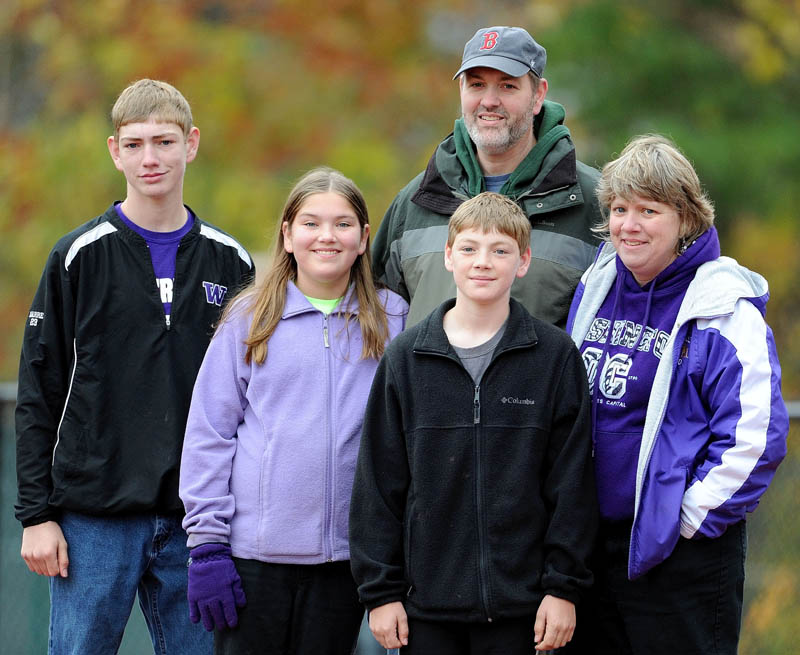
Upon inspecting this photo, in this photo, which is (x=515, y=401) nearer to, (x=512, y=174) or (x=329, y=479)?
(x=329, y=479)

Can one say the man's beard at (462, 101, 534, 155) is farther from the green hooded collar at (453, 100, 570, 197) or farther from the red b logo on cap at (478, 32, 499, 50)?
the red b logo on cap at (478, 32, 499, 50)

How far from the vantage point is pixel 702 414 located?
3.21 metres

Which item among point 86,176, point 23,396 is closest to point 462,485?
point 23,396

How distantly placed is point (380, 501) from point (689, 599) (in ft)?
3.06

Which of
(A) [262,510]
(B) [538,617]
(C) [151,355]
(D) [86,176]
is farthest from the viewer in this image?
(D) [86,176]

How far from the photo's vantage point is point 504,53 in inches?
149

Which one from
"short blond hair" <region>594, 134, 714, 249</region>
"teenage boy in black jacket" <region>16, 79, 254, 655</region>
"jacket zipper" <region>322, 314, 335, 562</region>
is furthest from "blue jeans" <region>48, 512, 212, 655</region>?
"short blond hair" <region>594, 134, 714, 249</region>

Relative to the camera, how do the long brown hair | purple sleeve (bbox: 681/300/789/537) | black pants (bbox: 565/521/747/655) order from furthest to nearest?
the long brown hair
black pants (bbox: 565/521/747/655)
purple sleeve (bbox: 681/300/789/537)

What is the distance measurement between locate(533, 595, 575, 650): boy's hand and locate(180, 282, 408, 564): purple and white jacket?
2.10ft

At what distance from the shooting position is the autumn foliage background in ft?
29.7

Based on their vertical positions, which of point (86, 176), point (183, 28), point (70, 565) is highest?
point (183, 28)

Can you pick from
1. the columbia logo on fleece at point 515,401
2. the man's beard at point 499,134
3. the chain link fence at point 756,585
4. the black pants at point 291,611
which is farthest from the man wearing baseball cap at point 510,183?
the chain link fence at point 756,585

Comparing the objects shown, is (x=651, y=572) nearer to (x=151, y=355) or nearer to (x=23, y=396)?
(x=151, y=355)

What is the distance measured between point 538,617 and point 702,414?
75 centimetres
